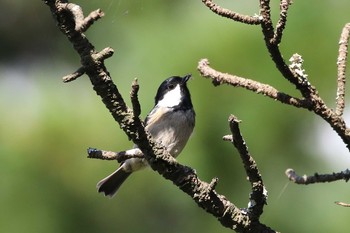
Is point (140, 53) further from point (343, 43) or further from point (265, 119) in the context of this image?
point (343, 43)

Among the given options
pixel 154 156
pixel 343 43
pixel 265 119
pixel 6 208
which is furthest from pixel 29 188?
pixel 343 43

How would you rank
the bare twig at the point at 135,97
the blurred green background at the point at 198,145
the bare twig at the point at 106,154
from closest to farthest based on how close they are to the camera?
1. the bare twig at the point at 135,97
2. the bare twig at the point at 106,154
3. the blurred green background at the point at 198,145

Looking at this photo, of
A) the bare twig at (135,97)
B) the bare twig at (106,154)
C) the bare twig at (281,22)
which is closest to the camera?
the bare twig at (281,22)

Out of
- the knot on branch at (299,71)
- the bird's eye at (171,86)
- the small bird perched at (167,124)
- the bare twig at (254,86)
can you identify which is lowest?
the bare twig at (254,86)

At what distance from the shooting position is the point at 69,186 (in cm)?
230

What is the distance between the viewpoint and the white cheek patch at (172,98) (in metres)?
2.74

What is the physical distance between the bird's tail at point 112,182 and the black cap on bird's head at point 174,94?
321mm

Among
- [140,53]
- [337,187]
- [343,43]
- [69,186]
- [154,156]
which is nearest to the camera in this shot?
[343,43]

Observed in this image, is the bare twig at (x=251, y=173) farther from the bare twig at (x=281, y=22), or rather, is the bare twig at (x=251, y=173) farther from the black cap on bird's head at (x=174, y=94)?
the black cap on bird's head at (x=174, y=94)

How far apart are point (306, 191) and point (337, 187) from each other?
0.44ft

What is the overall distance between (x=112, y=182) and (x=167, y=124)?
338mm

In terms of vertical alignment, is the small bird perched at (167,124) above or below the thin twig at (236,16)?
above

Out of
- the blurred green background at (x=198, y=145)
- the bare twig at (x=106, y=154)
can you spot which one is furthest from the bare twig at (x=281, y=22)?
the blurred green background at (x=198, y=145)

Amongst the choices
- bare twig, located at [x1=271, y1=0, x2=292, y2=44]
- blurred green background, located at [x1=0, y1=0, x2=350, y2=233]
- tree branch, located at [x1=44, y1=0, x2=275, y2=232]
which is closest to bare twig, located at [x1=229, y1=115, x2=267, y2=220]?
tree branch, located at [x1=44, y1=0, x2=275, y2=232]
